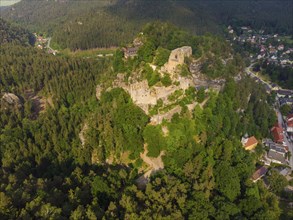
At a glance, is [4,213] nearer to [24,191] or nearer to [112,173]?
[24,191]

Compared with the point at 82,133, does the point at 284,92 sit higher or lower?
lower

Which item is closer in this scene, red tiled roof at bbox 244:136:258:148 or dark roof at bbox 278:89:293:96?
red tiled roof at bbox 244:136:258:148

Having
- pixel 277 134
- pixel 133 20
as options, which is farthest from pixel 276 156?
pixel 133 20

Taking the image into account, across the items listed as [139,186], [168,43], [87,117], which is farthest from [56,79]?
[139,186]

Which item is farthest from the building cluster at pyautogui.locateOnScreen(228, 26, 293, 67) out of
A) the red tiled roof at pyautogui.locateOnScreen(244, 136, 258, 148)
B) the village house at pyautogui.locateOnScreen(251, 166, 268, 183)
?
the village house at pyautogui.locateOnScreen(251, 166, 268, 183)

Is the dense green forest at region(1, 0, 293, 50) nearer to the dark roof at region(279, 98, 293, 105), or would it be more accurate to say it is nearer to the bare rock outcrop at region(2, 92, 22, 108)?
the bare rock outcrop at region(2, 92, 22, 108)

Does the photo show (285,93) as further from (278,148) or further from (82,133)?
(82,133)
